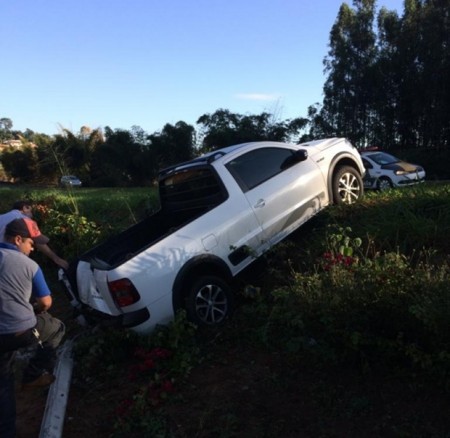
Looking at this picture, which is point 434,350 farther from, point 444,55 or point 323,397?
point 444,55

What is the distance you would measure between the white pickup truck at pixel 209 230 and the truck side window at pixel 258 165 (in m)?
0.01

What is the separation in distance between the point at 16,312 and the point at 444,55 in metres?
36.5

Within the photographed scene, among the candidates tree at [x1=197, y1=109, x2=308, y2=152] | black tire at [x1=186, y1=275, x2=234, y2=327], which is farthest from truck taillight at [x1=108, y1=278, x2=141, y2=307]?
tree at [x1=197, y1=109, x2=308, y2=152]

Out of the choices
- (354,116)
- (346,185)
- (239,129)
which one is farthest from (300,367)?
(354,116)

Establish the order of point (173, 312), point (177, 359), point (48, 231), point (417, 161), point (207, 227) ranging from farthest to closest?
point (417, 161), point (48, 231), point (207, 227), point (173, 312), point (177, 359)

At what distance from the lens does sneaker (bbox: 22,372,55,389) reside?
4.45 m

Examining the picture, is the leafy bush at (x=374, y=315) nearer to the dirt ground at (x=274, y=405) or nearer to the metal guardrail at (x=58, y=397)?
the dirt ground at (x=274, y=405)

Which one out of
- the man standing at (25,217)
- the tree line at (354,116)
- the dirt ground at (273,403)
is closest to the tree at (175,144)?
the tree line at (354,116)

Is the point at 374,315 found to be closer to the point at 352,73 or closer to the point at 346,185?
the point at 346,185

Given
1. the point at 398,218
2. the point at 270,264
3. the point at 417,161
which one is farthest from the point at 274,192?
the point at 417,161

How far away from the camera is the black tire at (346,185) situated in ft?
22.9

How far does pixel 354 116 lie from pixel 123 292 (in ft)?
130

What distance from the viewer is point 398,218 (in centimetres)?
625

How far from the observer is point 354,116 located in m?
41.0
